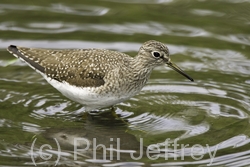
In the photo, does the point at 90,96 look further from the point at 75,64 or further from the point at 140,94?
the point at 140,94

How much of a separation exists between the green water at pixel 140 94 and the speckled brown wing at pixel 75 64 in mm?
934

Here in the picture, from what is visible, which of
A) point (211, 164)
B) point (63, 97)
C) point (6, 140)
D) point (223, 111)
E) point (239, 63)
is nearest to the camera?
point (211, 164)

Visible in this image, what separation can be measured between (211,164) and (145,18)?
27.9 feet

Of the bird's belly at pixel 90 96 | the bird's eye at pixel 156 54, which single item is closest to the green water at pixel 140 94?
the bird's belly at pixel 90 96

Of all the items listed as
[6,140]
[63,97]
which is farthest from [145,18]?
[6,140]

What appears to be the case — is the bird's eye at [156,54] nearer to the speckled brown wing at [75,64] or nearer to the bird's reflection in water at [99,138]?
the speckled brown wing at [75,64]

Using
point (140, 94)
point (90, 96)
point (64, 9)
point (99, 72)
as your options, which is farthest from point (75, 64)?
point (64, 9)

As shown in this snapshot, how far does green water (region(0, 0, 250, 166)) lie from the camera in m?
11.2

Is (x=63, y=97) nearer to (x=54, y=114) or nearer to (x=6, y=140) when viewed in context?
(x=54, y=114)

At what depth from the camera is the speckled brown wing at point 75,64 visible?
12641mm

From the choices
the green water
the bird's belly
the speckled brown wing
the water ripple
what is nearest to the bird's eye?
the speckled brown wing

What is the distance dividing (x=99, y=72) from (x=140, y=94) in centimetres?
195

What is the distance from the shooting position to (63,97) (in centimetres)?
1417

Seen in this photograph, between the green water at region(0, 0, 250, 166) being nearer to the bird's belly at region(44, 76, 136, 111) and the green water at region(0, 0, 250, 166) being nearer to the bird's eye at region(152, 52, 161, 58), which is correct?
the bird's belly at region(44, 76, 136, 111)
